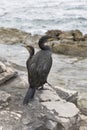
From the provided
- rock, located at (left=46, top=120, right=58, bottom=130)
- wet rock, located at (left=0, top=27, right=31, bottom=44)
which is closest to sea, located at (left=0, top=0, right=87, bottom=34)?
wet rock, located at (left=0, top=27, right=31, bottom=44)

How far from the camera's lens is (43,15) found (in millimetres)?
29516

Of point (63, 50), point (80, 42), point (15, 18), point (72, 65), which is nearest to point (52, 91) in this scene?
point (72, 65)

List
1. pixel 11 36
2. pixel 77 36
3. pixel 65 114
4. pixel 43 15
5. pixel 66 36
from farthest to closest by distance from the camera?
pixel 43 15 → pixel 11 36 → pixel 66 36 → pixel 77 36 → pixel 65 114

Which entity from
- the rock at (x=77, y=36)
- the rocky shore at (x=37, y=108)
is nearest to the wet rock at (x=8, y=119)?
the rocky shore at (x=37, y=108)

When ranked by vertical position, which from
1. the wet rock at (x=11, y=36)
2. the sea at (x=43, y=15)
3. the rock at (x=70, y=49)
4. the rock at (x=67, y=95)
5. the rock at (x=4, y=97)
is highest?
the rock at (x=4, y=97)

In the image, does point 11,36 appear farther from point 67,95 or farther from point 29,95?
point 29,95

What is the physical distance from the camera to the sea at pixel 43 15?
24.8 meters

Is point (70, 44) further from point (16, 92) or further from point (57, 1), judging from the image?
point (57, 1)

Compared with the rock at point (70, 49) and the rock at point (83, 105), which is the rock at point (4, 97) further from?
the rock at point (70, 49)

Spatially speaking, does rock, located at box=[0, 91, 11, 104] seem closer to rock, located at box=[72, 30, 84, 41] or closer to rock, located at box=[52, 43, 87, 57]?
rock, located at box=[52, 43, 87, 57]

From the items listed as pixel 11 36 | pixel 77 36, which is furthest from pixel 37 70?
pixel 11 36

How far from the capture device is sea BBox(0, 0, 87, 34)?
24.8 meters

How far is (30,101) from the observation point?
7.27 meters

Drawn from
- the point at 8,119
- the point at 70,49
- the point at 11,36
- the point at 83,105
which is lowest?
the point at 11,36
